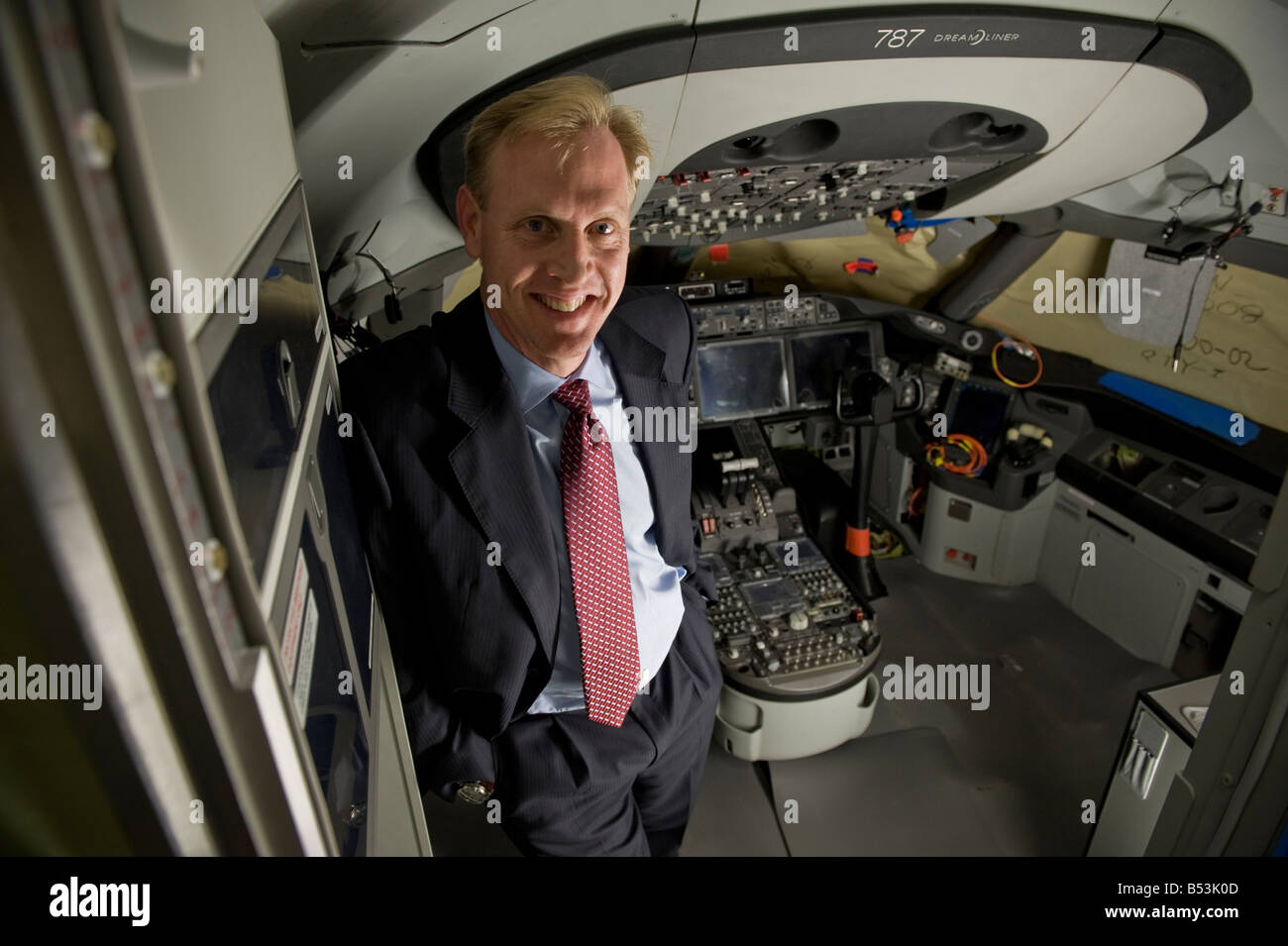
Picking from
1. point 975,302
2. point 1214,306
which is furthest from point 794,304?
point 1214,306

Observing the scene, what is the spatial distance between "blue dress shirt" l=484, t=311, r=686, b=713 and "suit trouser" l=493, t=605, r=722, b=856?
0.05 meters

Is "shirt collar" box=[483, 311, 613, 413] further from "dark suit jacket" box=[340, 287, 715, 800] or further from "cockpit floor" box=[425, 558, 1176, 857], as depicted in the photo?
"cockpit floor" box=[425, 558, 1176, 857]

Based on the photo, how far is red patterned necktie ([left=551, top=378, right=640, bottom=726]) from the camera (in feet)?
4.92

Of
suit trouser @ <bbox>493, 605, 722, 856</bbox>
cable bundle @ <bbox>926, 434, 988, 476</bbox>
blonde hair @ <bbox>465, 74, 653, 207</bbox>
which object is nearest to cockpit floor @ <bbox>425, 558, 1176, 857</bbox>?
cable bundle @ <bbox>926, 434, 988, 476</bbox>

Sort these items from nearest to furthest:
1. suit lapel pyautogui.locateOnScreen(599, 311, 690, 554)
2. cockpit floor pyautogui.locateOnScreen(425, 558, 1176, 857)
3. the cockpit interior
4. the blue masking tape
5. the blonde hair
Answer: the cockpit interior
the blonde hair
suit lapel pyautogui.locateOnScreen(599, 311, 690, 554)
cockpit floor pyautogui.locateOnScreen(425, 558, 1176, 857)
the blue masking tape

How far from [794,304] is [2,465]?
3702 millimetres

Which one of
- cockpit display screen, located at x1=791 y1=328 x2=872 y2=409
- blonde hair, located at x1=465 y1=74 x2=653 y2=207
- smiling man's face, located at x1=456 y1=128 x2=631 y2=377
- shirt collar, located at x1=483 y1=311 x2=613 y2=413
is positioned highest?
blonde hair, located at x1=465 y1=74 x2=653 y2=207

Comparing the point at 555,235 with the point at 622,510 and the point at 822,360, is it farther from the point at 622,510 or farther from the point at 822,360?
the point at 822,360

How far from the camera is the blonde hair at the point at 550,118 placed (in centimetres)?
131

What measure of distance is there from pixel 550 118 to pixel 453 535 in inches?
29.8

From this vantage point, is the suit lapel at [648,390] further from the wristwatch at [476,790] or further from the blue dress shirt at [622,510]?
the wristwatch at [476,790]

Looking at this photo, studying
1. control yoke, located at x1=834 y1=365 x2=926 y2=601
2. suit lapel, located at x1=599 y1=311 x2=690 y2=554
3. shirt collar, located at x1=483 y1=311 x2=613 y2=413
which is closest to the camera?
shirt collar, located at x1=483 y1=311 x2=613 y2=413

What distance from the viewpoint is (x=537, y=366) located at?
150 centimetres

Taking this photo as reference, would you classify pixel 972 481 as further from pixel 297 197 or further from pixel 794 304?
pixel 297 197
